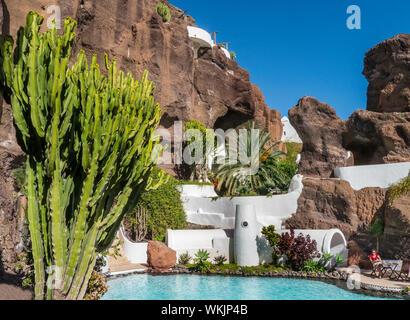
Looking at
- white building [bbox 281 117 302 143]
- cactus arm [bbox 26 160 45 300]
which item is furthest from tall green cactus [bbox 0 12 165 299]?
white building [bbox 281 117 302 143]

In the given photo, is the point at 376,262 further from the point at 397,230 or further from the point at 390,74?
the point at 390,74

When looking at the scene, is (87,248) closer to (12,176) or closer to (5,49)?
(5,49)

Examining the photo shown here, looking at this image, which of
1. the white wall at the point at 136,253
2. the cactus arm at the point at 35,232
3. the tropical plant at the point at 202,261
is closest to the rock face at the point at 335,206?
the tropical plant at the point at 202,261

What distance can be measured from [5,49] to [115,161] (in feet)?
10.3

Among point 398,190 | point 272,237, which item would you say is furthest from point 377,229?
point 272,237

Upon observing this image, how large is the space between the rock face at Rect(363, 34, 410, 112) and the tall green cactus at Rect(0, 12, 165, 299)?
58.4 ft

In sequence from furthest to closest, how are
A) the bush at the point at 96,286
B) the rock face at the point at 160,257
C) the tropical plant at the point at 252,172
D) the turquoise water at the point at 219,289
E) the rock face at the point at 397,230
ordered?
the tropical plant at the point at 252,172, the rock face at the point at 160,257, the rock face at the point at 397,230, the turquoise water at the point at 219,289, the bush at the point at 96,286

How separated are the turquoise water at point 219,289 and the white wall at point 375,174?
6556 millimetres

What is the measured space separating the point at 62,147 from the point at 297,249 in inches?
481

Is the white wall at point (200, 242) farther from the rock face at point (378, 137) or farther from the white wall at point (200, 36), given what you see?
the white wall at point (200, 36)

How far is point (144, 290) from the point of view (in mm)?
13180

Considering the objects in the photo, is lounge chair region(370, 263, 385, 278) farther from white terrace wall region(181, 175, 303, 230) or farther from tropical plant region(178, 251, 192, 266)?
tropical plant region(178, 251, 192, 266)

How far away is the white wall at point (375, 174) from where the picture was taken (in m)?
17.2

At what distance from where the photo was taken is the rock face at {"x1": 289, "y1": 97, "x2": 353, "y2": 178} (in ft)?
69.4
